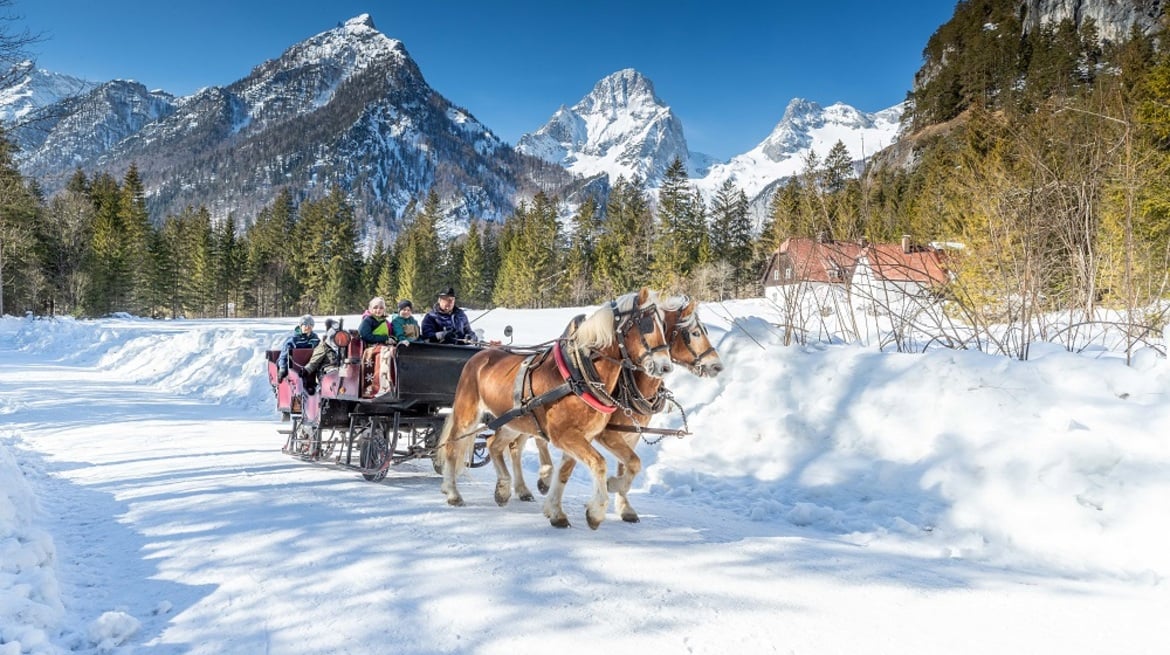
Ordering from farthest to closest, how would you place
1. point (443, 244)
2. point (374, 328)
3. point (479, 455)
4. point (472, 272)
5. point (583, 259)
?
point (443, 244) → point (472, 272) → point (583, 259) → point (479, 455) → point (374, 328)

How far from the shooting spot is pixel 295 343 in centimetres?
856

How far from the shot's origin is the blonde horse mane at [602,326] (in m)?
4.57

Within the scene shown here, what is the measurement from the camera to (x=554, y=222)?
61.5 meters

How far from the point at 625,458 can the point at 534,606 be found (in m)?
1.57

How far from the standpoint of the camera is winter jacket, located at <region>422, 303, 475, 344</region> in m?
7.32

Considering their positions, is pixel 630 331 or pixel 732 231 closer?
pixel 630 331

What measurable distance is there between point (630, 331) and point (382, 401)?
10.2ft

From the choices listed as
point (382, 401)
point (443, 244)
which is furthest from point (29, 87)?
point (443, 244)

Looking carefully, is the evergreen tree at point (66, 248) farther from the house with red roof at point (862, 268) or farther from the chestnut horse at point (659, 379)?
the chestnut horse at point (659, 379)

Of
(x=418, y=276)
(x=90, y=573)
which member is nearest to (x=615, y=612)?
(x=90, y=573)

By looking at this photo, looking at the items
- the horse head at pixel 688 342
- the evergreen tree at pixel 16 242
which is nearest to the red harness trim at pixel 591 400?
the horse head at pixel 688 342

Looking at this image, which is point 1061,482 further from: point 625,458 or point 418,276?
point 418,276

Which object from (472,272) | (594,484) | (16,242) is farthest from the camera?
(472,272)

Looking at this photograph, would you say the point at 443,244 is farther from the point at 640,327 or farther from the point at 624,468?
the point at 640,327
